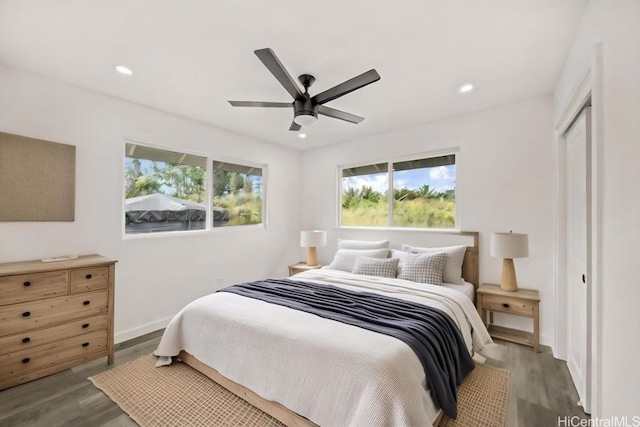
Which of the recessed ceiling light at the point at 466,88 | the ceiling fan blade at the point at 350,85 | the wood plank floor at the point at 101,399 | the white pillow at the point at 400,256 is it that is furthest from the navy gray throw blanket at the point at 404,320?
the recessed ceiling light at the point at 466,88

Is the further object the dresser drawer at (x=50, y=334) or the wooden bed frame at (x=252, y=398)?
the dresser drawer at (x=50, y=334)

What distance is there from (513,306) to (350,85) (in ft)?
8.74

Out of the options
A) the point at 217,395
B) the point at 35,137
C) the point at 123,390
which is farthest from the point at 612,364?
Answer: the point at 35,137

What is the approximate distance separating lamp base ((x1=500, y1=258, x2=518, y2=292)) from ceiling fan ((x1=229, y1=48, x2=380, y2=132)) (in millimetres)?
2185

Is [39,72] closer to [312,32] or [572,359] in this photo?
[312,32]

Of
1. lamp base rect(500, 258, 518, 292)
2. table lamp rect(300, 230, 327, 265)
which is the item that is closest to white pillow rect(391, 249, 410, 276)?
lamp base rect(500, 258, 518, 292)

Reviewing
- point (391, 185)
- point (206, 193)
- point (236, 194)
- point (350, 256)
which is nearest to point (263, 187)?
point (236, 194)

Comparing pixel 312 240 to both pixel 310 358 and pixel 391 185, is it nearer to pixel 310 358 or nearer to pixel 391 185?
pixel 391 185

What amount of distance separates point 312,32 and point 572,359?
3296 mm

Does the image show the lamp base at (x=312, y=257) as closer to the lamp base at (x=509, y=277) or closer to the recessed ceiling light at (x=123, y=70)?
the lamp base at (x=509, y=277)

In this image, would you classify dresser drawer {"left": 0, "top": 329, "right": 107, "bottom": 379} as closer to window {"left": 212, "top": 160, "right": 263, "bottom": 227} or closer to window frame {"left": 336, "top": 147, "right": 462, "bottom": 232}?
window {"left": 212, "top": 160, "right": 263, "bottom": 227}

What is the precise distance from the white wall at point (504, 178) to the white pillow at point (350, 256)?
1.56ft

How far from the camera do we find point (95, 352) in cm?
245

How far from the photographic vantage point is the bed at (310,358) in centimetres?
146
